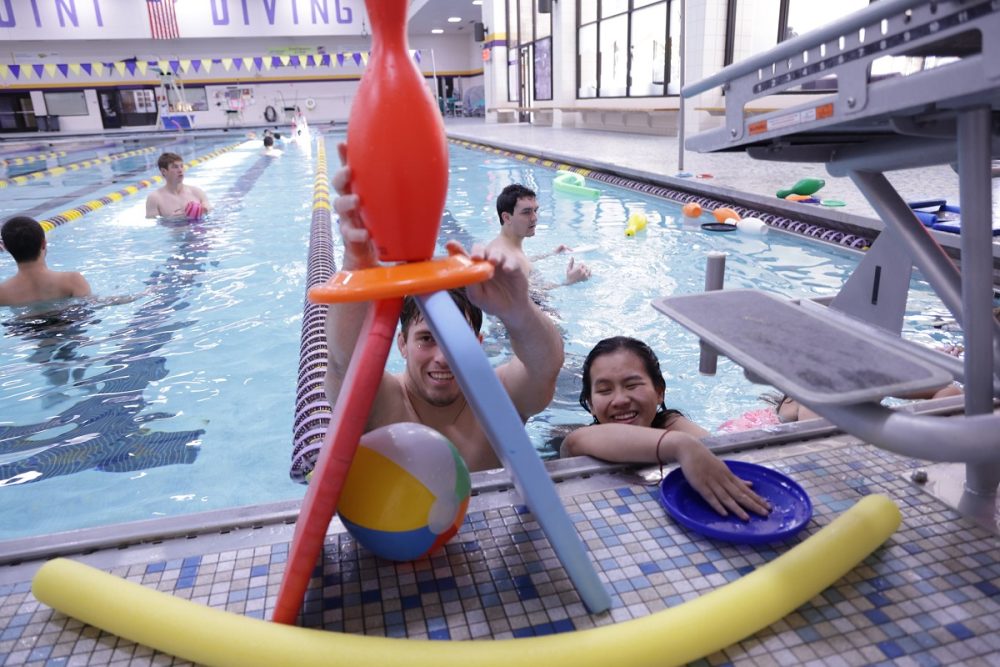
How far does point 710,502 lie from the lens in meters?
1.44

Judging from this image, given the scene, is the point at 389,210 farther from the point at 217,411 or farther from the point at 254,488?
the point at 217,411

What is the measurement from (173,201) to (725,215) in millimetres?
6056

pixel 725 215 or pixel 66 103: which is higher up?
pixel 66 103

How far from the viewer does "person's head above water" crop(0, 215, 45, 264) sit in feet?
Answer: 14.8

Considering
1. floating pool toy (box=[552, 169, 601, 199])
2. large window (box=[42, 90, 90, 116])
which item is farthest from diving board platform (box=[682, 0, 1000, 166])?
A: large window (box=[42, 90, 90, 116])

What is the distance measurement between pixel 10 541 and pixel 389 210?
112cm

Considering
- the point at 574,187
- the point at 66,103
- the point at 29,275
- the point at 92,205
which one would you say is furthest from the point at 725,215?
the point at 66,103

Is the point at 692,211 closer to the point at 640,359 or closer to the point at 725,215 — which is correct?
the point at 725,215

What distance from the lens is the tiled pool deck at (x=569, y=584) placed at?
111 centimetres

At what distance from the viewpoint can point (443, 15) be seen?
93.8 ft

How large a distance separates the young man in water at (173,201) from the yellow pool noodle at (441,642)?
24.3 ft

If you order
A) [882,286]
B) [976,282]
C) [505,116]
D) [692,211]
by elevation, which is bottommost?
[692,211]

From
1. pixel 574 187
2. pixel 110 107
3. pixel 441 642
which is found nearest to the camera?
pixel 441 642

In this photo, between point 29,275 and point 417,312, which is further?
point 29,275
